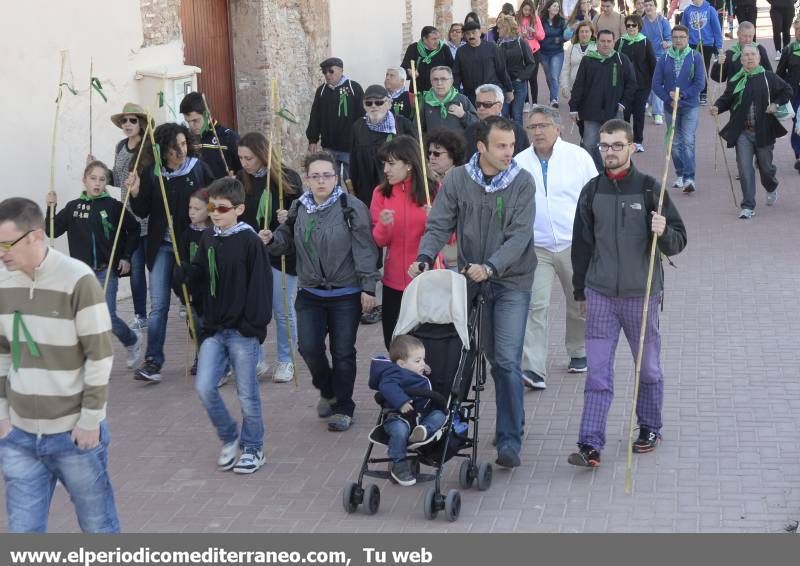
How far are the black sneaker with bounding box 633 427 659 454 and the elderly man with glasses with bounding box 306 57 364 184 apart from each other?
21.7ft

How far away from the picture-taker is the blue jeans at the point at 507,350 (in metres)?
7.94

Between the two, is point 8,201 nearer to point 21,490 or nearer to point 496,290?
point 21,490

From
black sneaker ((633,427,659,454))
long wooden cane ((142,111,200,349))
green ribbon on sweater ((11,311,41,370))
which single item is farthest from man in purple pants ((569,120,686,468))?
green ribbon on sweater ((11,311,41,370))

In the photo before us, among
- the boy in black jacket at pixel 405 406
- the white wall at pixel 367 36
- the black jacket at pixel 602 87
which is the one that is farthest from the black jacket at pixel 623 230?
the white wall at pixel 367 36

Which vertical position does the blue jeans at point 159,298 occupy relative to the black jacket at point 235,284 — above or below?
below

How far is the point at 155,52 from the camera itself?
13461 millimetres

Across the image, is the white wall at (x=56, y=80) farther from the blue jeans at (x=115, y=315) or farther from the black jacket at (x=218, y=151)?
the blue jeans at (x=115, y=315)

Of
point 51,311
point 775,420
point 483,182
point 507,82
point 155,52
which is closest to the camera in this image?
point 51,311

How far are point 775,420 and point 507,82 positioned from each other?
1036 centimetres

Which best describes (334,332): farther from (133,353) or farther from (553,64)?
(553,64)

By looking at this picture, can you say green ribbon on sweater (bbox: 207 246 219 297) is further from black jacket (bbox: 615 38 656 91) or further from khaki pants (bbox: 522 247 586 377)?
black jacket (bbox: 615 38 656 91)

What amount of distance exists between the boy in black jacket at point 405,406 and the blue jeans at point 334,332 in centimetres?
127

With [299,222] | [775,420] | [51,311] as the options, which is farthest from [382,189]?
[51,311]

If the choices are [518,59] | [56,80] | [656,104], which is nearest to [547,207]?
[56,80]
